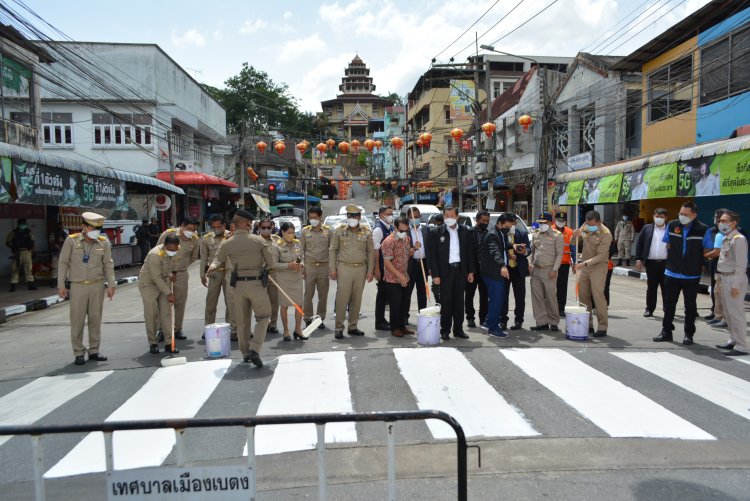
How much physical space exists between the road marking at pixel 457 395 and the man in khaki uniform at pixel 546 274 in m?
2.09

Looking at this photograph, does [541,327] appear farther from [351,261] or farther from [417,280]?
[351,261]

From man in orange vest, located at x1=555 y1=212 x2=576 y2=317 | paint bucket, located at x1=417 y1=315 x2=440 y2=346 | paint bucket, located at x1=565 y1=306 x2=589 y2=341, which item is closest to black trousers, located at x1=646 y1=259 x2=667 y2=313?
man in orange vest, located at x1=555 y1=212 x2=576 y2=317

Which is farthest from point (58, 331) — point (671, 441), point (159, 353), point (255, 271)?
point (671, 441)

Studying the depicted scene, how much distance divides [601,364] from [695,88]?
575 inches

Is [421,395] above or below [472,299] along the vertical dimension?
below

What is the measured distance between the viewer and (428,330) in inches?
322

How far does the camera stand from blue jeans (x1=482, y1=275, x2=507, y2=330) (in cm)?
870

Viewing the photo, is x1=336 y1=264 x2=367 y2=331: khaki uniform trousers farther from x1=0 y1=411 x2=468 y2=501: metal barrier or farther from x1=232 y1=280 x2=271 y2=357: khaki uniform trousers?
x1=0 y1=411 x2=468 y2=501: metal barrier

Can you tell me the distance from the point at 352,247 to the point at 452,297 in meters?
1.66

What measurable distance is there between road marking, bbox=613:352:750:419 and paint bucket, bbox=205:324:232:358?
17.0 ft

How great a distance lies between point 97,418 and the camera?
5715mm

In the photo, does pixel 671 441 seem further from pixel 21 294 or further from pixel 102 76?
pixel 102 76

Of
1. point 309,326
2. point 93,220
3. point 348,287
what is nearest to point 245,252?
point 309,326

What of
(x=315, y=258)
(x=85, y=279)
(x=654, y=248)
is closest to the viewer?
(x=85, y=279)
